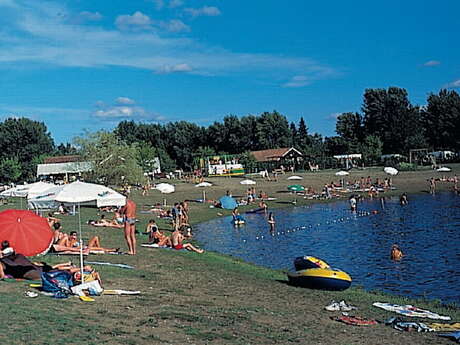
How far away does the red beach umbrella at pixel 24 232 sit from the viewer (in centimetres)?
1441

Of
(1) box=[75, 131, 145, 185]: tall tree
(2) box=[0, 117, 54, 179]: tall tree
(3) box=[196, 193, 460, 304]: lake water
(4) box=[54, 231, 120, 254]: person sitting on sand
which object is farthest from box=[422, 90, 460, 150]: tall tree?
(4) box=[54, 231, 120, 254]: person sitting on sand

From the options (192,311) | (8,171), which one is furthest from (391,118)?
(192,311)

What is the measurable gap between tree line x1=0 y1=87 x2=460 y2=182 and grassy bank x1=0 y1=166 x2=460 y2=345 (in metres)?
76.4

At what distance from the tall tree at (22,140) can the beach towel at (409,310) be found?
3811 inches

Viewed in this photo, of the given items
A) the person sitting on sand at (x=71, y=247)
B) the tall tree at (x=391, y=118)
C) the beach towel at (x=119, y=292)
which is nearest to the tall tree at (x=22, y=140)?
the tall tree at (x=391, y=118)

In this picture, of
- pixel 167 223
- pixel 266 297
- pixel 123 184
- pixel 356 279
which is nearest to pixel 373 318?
pixel 266 297

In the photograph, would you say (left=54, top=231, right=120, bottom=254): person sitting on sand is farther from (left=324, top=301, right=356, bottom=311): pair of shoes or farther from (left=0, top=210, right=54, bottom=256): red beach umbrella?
(left=324, top=301, right=356, bottom=311): pair of shoes

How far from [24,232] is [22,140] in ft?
325

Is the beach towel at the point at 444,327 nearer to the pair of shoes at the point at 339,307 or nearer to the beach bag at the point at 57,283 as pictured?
the pair of shoes at the point at 339,307

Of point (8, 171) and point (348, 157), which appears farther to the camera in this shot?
point (348, 157)

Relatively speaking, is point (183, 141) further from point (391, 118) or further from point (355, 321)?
point (355, 321)

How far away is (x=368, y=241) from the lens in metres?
29.8

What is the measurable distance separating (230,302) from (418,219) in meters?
27.4

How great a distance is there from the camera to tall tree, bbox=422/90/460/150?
102 m
